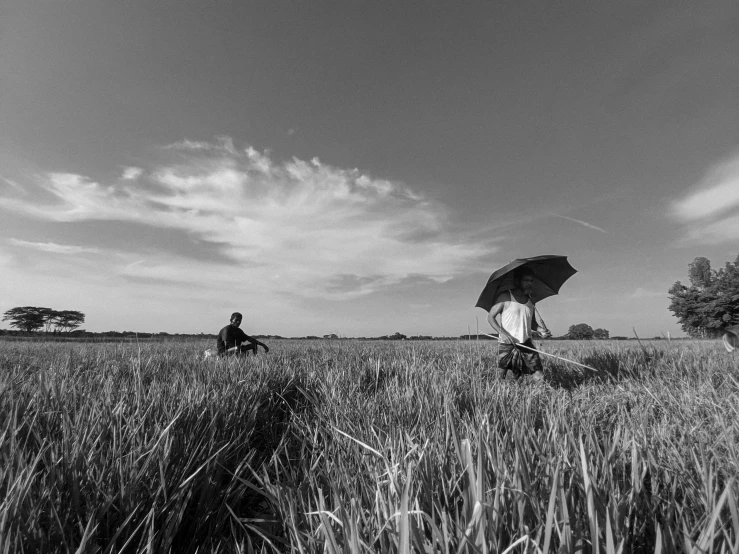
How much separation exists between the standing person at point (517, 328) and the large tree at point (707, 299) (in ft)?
208

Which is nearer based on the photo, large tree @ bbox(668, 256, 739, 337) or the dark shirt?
the dark shirt

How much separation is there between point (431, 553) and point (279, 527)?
120 centimetres

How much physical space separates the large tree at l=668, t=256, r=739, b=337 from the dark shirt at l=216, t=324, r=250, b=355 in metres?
64.8

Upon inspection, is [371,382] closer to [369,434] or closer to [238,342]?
[369,434]

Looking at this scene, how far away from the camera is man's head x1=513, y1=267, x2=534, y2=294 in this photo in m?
6.10

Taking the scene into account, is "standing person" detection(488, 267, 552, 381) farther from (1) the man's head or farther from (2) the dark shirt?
(2) the dark shirt

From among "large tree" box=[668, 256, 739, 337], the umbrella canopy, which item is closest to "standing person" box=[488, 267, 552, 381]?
the umbrella canopy

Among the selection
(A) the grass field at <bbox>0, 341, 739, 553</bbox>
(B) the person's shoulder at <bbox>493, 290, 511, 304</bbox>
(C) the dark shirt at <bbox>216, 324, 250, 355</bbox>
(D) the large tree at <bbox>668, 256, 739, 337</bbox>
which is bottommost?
(A) the grass field at <bbox>0, 341, 739, 553</bbox>

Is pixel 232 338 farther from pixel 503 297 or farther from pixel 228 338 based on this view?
pixel 503 297

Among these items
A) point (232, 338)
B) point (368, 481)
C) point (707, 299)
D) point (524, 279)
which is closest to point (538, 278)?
point (524, 279)

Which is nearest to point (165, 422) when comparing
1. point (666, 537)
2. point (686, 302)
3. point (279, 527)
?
point (279, 527)

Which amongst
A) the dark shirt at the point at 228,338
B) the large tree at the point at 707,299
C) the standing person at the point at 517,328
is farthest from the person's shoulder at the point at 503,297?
the large tree at the point at 707,299

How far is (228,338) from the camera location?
9305 millimetres

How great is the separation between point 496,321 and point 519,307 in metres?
0.41
